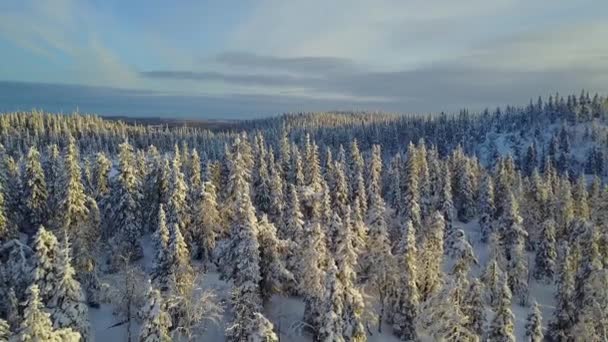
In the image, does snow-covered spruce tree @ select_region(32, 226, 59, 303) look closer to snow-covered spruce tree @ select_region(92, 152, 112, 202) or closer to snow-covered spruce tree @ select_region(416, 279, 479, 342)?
snow-covered spruce tree @ select_region(416, 279, 479, 342)

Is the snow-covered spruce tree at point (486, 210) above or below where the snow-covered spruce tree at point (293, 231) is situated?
below

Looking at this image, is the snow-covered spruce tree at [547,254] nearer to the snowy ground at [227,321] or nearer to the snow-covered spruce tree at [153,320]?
the snowy ground at [227,321]

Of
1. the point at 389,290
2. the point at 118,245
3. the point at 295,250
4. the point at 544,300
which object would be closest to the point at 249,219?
the point at 295,250

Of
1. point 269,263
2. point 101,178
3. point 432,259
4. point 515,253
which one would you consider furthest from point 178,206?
point 515,253

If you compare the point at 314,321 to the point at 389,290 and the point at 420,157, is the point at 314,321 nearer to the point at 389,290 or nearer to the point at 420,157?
the point at 389,290

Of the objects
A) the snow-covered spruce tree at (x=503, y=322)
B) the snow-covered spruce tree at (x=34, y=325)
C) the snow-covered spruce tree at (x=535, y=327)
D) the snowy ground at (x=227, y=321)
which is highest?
the snow-covered spruce tree at (x=34, y=325)

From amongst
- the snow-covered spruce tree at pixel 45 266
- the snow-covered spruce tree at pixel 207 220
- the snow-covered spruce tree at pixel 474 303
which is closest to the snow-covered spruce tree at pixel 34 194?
the snow-covered spruce tree at pixel 207 220
